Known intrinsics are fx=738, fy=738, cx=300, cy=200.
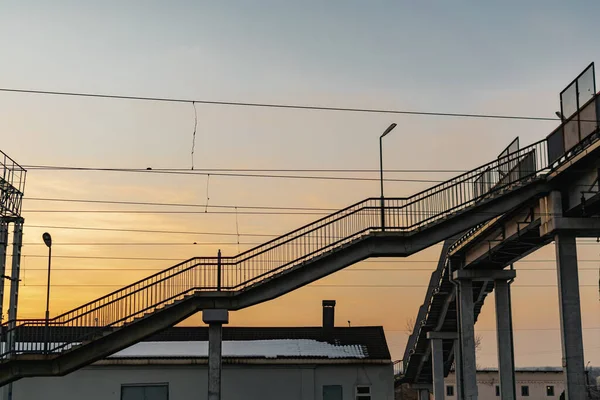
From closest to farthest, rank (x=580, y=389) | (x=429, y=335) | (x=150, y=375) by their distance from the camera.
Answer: (x=580, y=389) → (x=150, y=375) → (x=429, y=335)

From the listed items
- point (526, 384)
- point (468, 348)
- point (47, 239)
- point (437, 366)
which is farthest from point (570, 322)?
point (526, 384)

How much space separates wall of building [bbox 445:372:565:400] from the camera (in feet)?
243

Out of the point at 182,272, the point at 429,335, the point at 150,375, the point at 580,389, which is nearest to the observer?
the point at 580,389

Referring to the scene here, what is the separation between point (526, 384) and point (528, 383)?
28 cm

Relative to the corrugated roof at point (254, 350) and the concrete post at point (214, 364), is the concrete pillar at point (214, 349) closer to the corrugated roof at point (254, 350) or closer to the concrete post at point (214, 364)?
the concrete post at point (214, 364)

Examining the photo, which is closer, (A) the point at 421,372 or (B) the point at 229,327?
(B) the point at 229,327

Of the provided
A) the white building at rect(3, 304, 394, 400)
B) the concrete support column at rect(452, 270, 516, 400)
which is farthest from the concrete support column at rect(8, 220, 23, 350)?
the concrete support column at rect(452, 270, 516, 400)

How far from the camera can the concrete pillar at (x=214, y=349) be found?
26906mm

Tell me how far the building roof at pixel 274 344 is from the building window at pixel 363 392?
146 cm

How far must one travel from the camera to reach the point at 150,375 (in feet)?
117

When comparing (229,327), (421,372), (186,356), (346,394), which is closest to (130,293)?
(186,356)

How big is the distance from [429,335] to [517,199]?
18.0 m

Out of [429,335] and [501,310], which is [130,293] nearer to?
[501,310]

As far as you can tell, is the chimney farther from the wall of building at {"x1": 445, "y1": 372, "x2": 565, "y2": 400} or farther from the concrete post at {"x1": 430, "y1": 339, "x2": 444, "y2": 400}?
the wall of building at {"x1": 445, "y1": 372, "x2": 565, "y2": 400}
